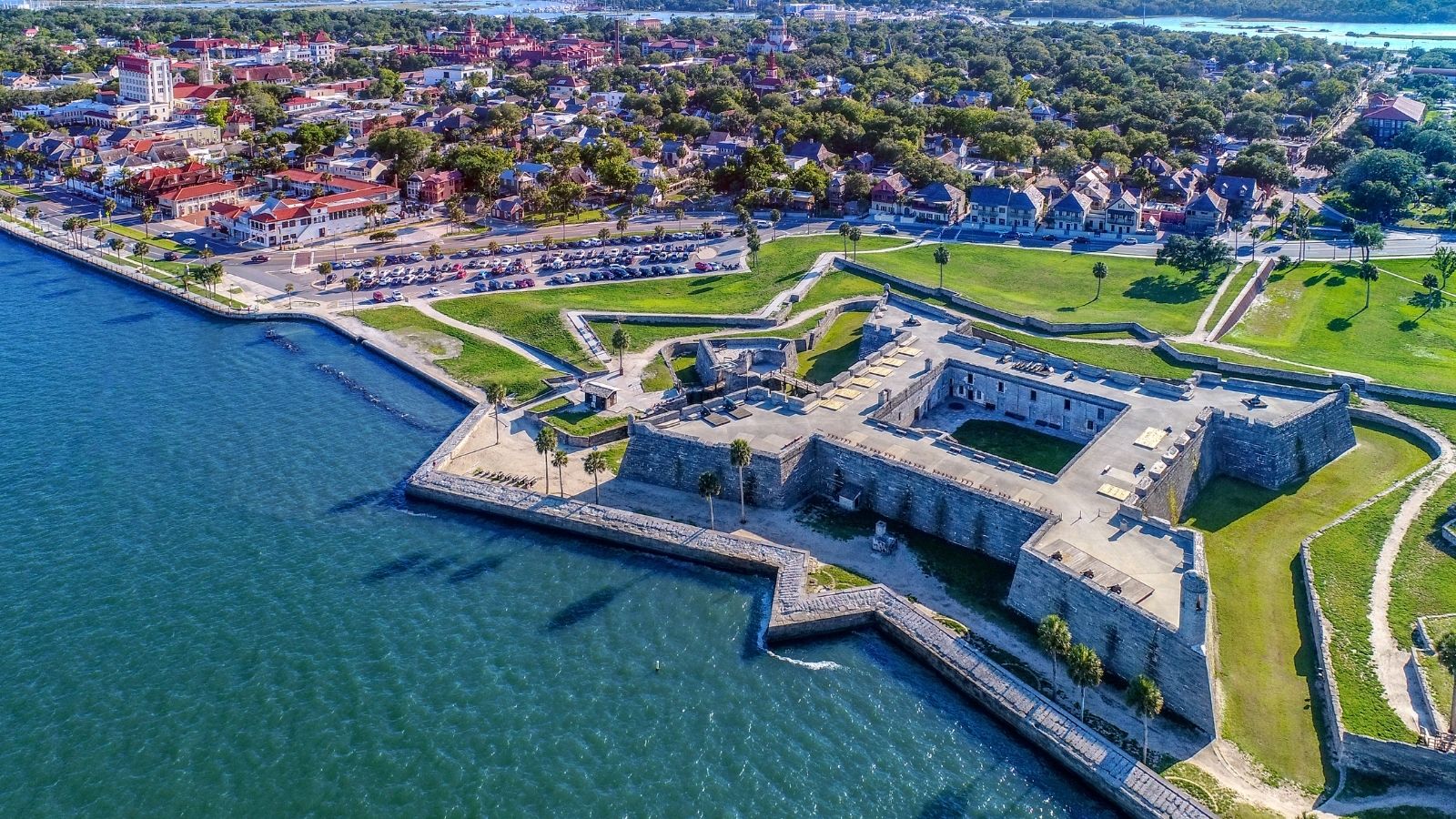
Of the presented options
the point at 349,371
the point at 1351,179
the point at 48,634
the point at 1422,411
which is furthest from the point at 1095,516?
the point at 1351,179

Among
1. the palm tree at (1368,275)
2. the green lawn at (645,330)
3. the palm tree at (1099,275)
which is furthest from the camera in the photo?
the palm tree at (1368,275)

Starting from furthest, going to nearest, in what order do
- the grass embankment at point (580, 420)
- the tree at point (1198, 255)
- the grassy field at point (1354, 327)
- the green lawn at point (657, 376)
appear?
the tree at point (1198, 255) < the grassy field at point (1354, 327) < the green lawn at point (657, 376) < the grass embankment at point (580, 420)

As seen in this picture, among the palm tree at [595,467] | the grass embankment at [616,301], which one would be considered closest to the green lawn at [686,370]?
the grass embankment at [616,301]

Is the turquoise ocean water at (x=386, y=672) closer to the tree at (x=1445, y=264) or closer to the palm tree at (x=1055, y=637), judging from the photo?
the palm tree at (x=1055, y=637)

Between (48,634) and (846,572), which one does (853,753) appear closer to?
(846,572)

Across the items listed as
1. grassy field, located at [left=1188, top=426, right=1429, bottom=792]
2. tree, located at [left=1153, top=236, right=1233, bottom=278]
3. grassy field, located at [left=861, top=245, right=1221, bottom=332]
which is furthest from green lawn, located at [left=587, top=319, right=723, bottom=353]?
tree, located at [left=1153, top=236, right=1233, bottom=278]

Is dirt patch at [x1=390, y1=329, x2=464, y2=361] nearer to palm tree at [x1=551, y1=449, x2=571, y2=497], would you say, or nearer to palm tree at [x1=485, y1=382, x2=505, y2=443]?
palm tree at [x1=485, y1=382, x2=505, y2=443]
